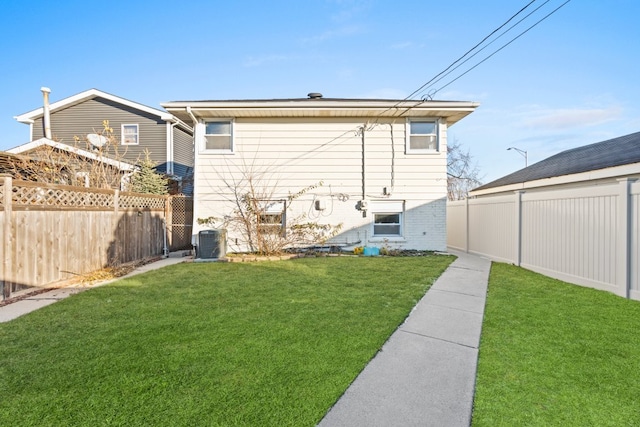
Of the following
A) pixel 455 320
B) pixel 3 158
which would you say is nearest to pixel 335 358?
pixel 455 320

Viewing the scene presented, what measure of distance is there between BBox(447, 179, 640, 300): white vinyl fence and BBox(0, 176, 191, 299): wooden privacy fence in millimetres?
9454

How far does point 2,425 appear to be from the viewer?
6.58 feet

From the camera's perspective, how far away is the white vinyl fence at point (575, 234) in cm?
485

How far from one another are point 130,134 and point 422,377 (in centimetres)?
1838

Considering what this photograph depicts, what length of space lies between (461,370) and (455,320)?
1.39 m

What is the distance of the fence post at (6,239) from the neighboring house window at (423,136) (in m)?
9.55

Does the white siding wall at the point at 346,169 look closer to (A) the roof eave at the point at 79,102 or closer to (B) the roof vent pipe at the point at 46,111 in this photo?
(A) the roof eave at the point at 79,102

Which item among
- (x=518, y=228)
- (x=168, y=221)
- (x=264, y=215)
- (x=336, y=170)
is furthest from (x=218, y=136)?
(x=518, y=228)

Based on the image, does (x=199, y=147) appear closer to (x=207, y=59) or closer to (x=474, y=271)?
(x=207, y=59)

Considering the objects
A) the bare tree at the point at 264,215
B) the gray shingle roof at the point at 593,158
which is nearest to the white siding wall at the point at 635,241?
the gray shingle roof at the point at 593,158

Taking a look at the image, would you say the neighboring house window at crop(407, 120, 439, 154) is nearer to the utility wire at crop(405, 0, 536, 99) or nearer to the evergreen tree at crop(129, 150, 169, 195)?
A: the utility wire at crop(405, 0, 536, 99)

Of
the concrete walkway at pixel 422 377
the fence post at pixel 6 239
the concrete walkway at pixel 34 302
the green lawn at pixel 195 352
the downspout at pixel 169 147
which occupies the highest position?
the downspout at pixel 169 147

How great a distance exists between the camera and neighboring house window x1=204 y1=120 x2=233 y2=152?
10.4 metres

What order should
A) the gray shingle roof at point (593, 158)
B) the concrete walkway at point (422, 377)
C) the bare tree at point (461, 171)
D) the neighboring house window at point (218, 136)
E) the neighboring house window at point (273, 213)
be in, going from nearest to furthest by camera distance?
the concrete walkway at point (422, 377) < the gray shingle roof at point (593, 158) < the neighboring house window at point (273, 213) < the neighboring house window at point (218, 136) < the bare tree at point (461, 171)
